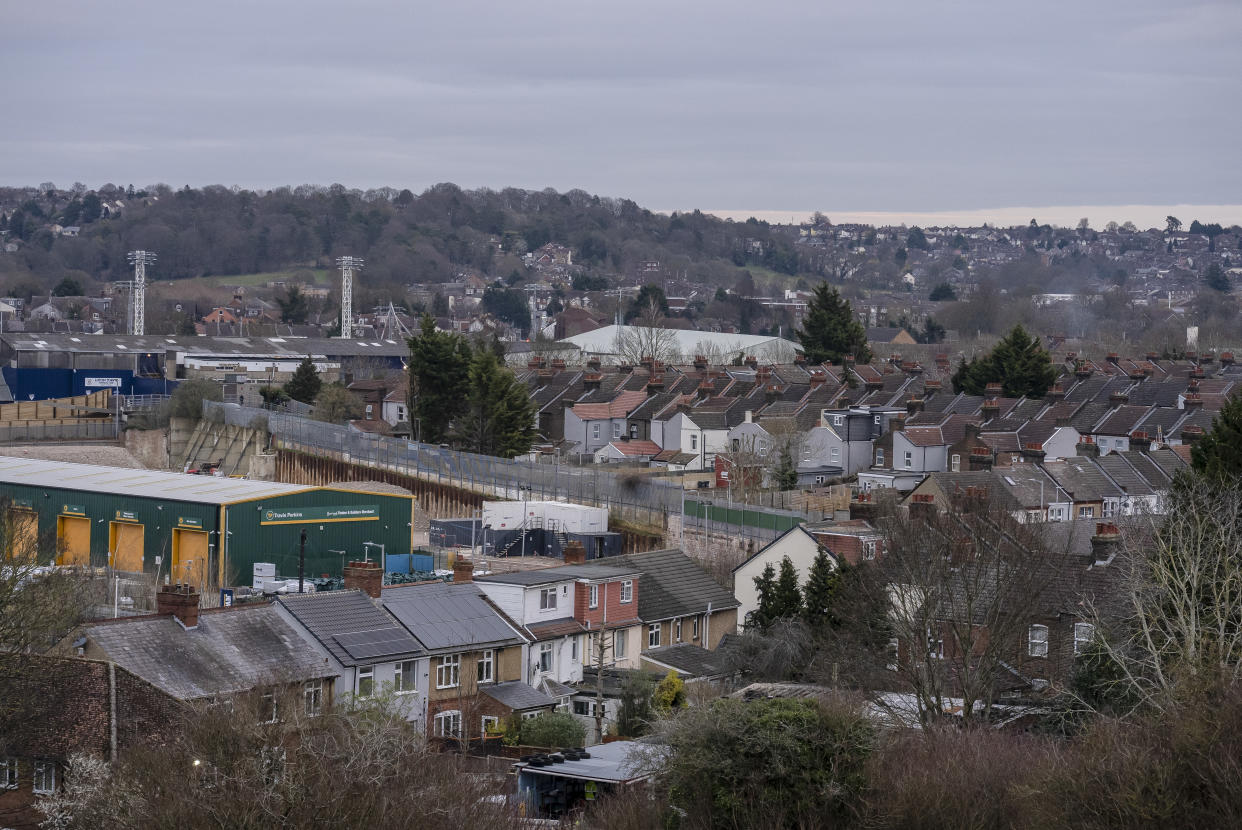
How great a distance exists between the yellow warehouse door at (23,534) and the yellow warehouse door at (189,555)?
320 centimetres

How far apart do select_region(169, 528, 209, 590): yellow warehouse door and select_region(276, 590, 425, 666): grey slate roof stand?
1146 centimetres

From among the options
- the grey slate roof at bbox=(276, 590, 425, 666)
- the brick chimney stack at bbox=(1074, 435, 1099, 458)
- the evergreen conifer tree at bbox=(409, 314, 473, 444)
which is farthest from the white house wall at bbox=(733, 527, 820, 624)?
the evergreen conifer tree at bbox=(409, 314, 473, 444)

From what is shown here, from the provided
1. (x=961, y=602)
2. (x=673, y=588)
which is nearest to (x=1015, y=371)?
(x=673, y=588)

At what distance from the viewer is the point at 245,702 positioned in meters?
20.7

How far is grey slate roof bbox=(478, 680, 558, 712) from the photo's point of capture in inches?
1175

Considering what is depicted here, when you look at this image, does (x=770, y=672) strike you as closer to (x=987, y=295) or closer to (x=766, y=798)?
(x=766, y=798)

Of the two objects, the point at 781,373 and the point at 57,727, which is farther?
the point at 781,373

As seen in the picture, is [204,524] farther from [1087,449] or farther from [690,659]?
[1087,449]

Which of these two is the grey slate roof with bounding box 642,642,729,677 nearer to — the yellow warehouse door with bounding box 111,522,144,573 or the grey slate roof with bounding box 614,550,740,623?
the grey slate roof with bounding box 614,550,740,623

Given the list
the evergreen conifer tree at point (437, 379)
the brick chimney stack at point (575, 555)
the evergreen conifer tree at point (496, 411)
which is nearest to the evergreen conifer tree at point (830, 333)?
the evergreen conifer tree at point (437, 379)

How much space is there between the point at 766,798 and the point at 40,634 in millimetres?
11496

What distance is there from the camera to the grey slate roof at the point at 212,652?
2484 centimetres

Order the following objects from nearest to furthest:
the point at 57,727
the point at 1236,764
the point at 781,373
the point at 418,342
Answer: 1. the point at 1236,764
2. the point at 57,727
3. the point at 418,342
4. the point at 781,373

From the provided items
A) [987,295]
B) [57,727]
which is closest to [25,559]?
[57,727]
